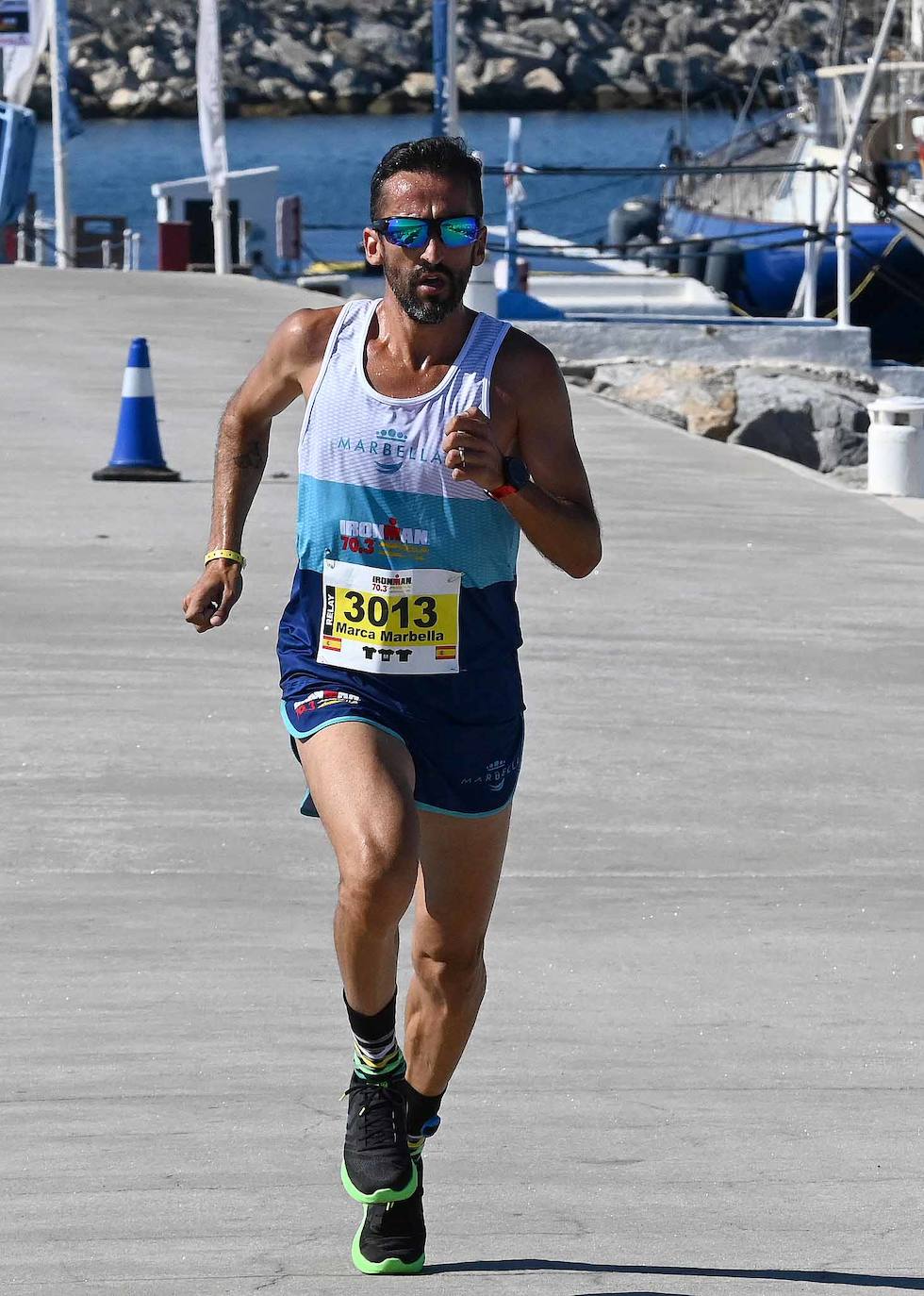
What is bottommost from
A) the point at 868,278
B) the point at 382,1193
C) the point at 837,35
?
the point at 868,278

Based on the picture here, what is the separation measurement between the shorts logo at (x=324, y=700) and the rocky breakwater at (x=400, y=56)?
119856 millimetres

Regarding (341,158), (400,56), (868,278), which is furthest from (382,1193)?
(400,56)

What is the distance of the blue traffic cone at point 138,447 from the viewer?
1238 cm

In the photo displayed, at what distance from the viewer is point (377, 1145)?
403 cm

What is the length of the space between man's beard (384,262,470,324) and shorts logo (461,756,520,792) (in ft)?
2.77

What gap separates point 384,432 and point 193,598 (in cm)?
54

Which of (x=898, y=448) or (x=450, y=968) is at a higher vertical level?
(x=450, y=968)

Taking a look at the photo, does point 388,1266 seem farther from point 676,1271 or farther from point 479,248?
point 479,248

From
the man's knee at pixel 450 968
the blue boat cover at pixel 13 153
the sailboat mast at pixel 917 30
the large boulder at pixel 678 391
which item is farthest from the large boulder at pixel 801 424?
the sailboat mast at pixel 917 30

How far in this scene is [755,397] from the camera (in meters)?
16.9

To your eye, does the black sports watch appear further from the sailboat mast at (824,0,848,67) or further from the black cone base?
the sailboat mast at (824,0,848,67)

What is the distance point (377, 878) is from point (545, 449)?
92 cm

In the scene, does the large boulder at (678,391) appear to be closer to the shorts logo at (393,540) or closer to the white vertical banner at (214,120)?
the white vertical banner at (214,120)

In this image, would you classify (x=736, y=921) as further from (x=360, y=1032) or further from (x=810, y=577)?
(x=810, y=577)
